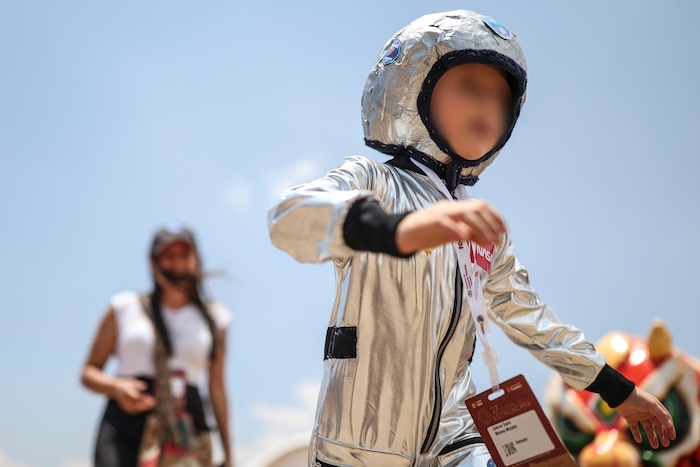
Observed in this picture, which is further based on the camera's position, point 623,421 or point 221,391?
point 623,421

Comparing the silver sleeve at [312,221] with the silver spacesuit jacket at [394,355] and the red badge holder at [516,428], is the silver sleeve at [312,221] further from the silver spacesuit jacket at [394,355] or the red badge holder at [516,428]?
the red badge holder at [516,428]

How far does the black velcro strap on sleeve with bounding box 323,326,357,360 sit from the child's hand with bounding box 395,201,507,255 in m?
0.59

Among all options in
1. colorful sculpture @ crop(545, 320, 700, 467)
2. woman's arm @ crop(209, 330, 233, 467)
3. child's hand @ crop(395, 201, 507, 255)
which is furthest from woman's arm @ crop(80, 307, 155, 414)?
colorful sculpture @ crop(545, 320, 700, 467)

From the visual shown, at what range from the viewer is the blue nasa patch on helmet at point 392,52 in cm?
226

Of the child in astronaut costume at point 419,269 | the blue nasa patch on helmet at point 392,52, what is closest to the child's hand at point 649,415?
the child in astronaut costume at point 419,269

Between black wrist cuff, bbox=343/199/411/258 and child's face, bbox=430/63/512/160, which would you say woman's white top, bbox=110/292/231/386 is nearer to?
child's face, bbox=430/63/512/160

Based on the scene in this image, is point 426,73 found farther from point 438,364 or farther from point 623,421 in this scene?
point 623,421

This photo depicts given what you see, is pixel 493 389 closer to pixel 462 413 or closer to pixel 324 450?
pixel 462 413

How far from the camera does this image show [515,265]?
2455 millimetres

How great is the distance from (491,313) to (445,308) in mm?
475

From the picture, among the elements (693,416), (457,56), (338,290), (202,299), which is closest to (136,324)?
(202,299)

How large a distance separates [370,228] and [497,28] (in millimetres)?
1046

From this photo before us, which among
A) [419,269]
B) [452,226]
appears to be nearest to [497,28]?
[419,269]

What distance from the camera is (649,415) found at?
91.7 inches
